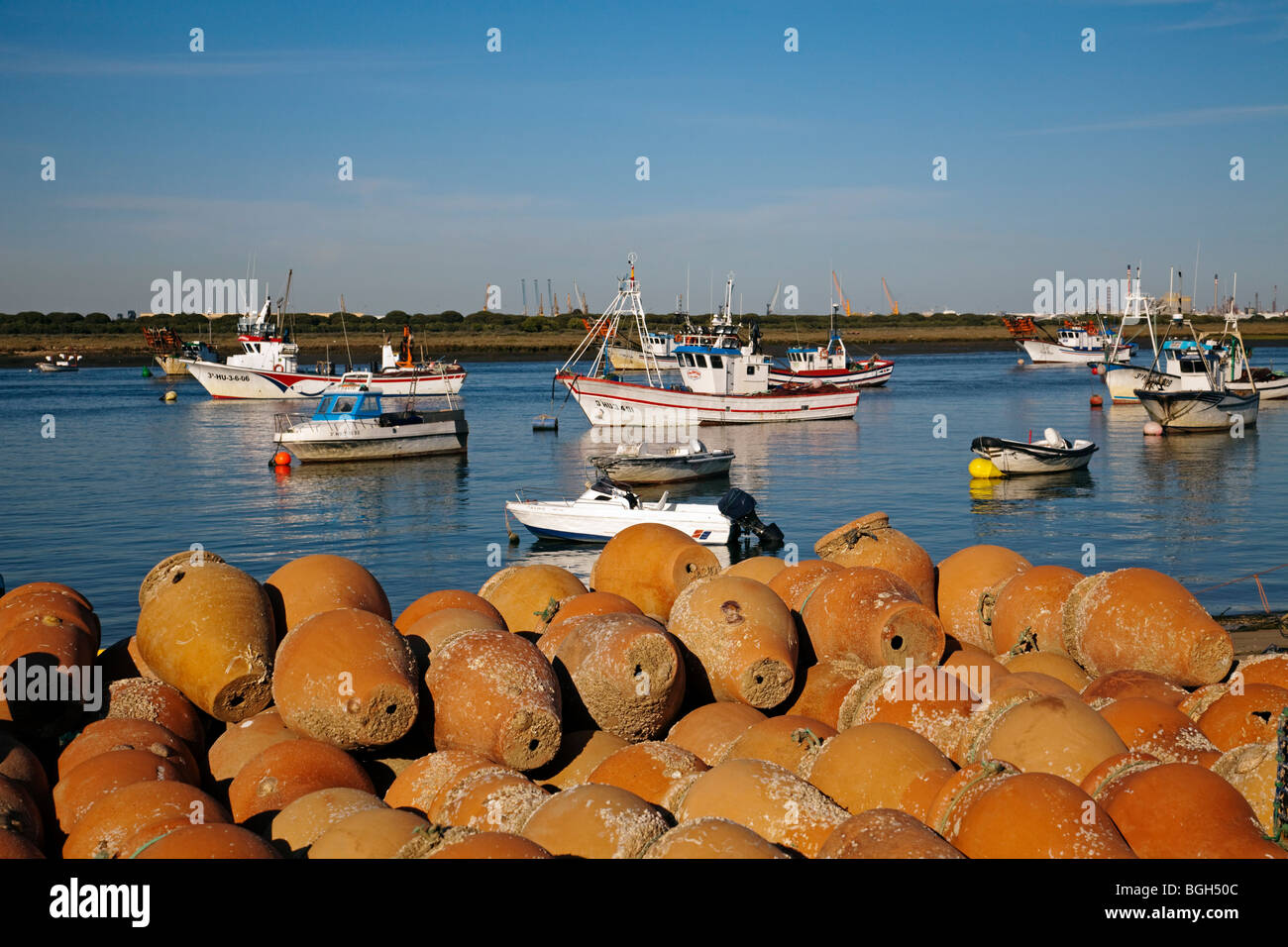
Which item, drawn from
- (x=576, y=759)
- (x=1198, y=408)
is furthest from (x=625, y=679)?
(x=1198, y=408)

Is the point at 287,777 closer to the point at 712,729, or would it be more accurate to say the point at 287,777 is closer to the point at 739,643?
the point at 712,729

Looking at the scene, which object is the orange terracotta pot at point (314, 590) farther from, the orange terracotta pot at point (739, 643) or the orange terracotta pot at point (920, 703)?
the orange terracotta pot at point (920, 703)

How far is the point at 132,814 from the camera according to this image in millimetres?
6297

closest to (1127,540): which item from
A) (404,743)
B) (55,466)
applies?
(404,743)

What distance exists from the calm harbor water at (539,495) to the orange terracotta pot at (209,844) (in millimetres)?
13187

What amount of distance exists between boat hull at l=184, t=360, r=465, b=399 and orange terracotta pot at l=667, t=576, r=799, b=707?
64.5 m

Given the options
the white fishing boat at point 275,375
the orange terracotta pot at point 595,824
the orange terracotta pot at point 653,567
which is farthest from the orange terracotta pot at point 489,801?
the white fishing boat at point 275,375

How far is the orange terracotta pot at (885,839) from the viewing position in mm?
5105

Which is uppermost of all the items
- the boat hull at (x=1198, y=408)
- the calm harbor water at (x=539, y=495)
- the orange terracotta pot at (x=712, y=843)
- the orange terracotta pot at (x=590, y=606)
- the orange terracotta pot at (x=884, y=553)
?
the boat hull at (x=1198, y=408)

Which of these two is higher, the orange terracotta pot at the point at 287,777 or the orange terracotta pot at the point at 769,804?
the orange terracotta pot at the point at 769,804

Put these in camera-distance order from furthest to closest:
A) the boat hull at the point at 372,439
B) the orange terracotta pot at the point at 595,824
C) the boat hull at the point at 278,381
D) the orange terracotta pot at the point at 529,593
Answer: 1. the boat hull at the point at 278,381
2. the boat hull at the point at 372,439
3. the orange terracotta pot at the point at 529,593
4. the orange terracotta pot at the point at 595,824

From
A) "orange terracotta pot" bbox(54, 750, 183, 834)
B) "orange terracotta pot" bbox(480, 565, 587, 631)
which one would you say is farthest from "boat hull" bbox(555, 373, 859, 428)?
"orange terracotta pot" bbox(54, 750, 183, 834)

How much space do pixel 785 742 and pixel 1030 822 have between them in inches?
79.1
